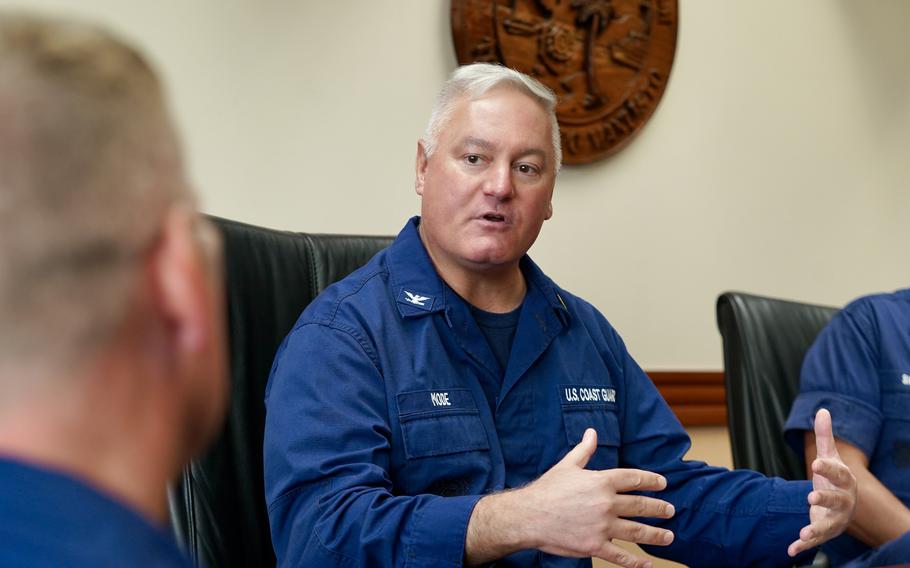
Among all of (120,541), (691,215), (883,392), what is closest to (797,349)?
(883,392)

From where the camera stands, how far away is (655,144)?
315cm

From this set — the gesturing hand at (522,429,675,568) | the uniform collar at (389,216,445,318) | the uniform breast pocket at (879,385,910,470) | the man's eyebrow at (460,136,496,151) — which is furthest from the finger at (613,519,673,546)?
the uniform breast pocket at (879,385,910,470)

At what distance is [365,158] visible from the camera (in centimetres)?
259

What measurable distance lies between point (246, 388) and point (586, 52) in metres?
1.65

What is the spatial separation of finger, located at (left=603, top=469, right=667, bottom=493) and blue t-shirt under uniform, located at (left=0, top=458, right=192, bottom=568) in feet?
3.21

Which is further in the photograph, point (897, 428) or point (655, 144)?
point (655, 144)

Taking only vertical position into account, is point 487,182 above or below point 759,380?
above

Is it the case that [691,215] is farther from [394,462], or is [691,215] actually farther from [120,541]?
[120,541]

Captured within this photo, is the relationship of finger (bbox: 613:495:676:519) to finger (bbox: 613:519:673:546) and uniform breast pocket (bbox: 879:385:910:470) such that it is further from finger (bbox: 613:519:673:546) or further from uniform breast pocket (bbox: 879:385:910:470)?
Answer: uniform breast pocket (bbox: 879:385:910:470)

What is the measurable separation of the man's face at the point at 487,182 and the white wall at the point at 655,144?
0.51 metres

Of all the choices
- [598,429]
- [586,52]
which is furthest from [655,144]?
[598,429]

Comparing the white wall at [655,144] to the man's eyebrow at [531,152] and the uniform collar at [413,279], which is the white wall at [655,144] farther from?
the man's eyebrow at [531,152]

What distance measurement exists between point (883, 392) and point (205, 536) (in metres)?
1.43

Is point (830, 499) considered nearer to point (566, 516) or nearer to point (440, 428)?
point (566, 516)
